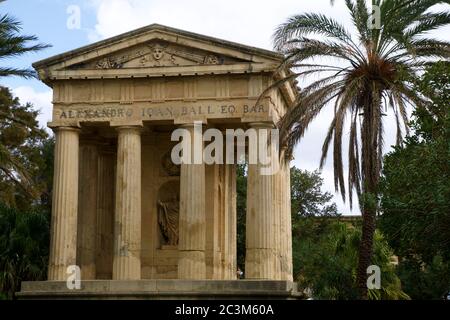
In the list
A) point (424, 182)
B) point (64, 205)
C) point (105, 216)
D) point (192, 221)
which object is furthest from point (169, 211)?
point (424, 182)

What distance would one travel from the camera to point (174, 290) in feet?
86.4

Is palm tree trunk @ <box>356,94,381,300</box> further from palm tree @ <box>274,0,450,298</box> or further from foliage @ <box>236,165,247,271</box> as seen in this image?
foliage @ <box>236,165,247,271</box>

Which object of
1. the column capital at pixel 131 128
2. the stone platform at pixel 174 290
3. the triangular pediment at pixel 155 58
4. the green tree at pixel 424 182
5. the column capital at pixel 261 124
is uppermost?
the triangular pediment at pixel 155 58

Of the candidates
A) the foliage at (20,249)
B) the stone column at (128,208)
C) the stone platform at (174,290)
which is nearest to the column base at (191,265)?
the stone column at (128,208)

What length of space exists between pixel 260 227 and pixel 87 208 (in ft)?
29.1

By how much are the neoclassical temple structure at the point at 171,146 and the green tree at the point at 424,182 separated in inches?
381

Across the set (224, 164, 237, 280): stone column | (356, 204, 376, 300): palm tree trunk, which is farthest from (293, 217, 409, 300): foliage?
(356, 204, 376, 300): palm tree trunk

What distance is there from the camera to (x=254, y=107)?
35.2 m

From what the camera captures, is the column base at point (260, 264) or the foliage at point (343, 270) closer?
the column base at point (260, 264)

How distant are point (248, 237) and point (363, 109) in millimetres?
9255

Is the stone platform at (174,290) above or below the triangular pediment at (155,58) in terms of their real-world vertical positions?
below

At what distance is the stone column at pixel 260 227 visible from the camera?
113 feet

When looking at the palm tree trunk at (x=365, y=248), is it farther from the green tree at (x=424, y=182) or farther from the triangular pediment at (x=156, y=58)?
the triangular pediment at (x=156, y=58)

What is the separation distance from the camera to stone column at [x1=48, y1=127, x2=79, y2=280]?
35.8 metres
